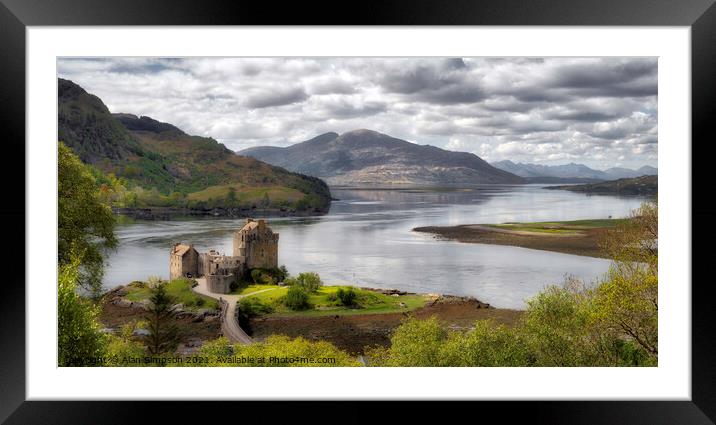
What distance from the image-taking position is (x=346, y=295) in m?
7.57

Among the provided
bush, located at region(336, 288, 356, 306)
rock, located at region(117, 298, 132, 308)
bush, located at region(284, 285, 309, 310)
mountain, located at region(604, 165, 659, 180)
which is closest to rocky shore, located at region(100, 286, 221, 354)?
rock, located at region(117, 298, 132, 308)

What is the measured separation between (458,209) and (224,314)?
13.1 ft

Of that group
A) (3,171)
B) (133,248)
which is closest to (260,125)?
(133,248)

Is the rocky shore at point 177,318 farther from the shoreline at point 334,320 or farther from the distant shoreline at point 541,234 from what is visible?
the distant shoreline at point 541,234

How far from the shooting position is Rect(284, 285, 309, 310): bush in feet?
24.7

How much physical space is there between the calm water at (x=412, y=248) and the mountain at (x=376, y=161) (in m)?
0.38

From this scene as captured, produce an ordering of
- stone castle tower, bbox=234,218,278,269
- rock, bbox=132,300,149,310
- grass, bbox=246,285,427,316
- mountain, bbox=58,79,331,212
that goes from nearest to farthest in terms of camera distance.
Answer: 1. rock, bbox=132,300,149,310
2. mountain, bbox=58,79,331,212
3. grass, bbox=246,285,427,316
4. stone castle tower, bbox=234,218,278,269

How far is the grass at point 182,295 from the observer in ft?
24.1

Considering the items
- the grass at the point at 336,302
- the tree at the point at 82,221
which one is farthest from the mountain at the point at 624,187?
the tree at the point at 82,221

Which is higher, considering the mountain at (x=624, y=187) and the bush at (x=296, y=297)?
the mountain at (x=624, y=187)

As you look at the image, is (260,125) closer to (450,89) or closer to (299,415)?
(450,89)

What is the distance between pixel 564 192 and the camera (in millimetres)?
8430

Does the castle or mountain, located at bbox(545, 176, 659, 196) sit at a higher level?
mountain, located at bbox(545, 176, 659, 196)

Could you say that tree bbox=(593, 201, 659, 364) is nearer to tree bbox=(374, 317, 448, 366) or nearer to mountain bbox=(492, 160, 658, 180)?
mountain bbox=(492, 160, 658, 180)
